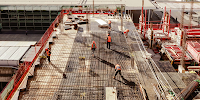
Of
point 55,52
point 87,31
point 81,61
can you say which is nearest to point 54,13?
point 87,31

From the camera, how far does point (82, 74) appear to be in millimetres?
25656

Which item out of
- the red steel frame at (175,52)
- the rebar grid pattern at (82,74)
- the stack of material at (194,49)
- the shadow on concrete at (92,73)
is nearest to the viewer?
the rebar grid pattern at (82,74)

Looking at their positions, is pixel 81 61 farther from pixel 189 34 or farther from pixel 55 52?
pixel 189 34

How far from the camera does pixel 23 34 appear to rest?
5862 centimetres

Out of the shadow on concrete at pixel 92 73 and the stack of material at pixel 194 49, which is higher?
the stack of material at pixel 194 49

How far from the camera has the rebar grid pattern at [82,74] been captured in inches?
870

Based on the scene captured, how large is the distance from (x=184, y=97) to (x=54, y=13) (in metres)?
44.8

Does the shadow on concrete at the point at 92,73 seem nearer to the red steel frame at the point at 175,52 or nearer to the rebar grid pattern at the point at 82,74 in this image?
the rebar grid pattern at the point at 82,74

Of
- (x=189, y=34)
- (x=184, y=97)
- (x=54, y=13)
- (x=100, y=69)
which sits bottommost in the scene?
(x=184, y=97)

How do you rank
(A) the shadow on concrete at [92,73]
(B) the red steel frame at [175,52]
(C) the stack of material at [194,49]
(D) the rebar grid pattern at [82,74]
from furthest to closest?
1. (B) the red steel frame at [175,52]
2. (C) the stack of material at [194,49]
3. (A) the shadow on concrete at [92,73]
4. (D) the rebar grid pattern at [82,74]

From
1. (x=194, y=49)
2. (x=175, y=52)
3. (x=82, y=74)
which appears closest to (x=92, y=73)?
(x=82, y=74)

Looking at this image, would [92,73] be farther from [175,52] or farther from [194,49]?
[194,49]

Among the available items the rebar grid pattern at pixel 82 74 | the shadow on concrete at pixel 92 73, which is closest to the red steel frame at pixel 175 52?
the rebar grid pattern at pixel 82 74

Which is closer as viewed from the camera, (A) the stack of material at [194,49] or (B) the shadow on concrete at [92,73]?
(B) the shadow on concrete at [92,73]
